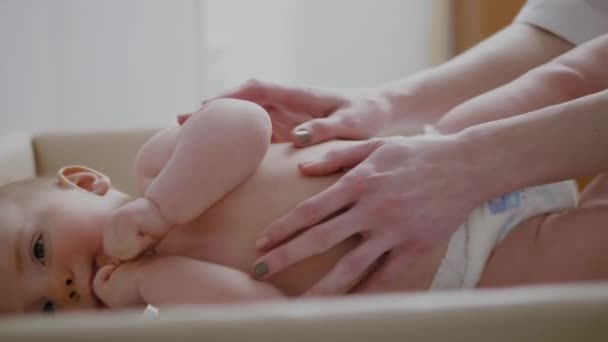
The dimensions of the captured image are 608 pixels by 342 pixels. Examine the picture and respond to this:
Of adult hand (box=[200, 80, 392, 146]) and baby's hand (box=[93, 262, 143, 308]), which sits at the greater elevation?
adult hand (box=[200, 80, 392, 146])

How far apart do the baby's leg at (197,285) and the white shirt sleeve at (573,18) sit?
0.75 m

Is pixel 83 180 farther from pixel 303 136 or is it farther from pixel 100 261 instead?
pixel 303 136

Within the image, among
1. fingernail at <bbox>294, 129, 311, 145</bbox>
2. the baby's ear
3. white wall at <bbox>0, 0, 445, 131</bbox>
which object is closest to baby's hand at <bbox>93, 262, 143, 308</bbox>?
the baby's ear

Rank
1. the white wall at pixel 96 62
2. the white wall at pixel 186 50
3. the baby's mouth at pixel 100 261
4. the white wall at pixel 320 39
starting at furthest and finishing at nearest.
Answer: the white wall at pixel 320 39, the white wall at pixel 186 50, the white wall at pixel 96 62, the baby's mouth at pixel 100 261

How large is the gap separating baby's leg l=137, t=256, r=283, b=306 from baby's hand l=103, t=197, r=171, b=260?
0.03 meters

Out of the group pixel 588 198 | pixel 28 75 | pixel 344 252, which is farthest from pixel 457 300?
pixel 28 75

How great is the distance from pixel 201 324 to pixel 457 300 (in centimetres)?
17

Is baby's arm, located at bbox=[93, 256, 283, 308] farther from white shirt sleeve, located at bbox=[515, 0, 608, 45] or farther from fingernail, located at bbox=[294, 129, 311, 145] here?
white shirt sleeve, located at bbox=[515, 0, 608, 45]

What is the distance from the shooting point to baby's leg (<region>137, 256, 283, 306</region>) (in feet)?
2.43

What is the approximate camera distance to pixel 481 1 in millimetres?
1989

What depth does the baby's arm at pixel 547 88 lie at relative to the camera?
965 millimetres

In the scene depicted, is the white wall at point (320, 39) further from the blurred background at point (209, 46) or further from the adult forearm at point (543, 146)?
the adult forearm at point (543, 146)

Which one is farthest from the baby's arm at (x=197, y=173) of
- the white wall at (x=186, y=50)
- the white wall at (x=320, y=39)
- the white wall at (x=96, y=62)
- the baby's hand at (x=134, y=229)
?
the white wall at (x=320, y=39)

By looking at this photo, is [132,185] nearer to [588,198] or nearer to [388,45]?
[588,198]
